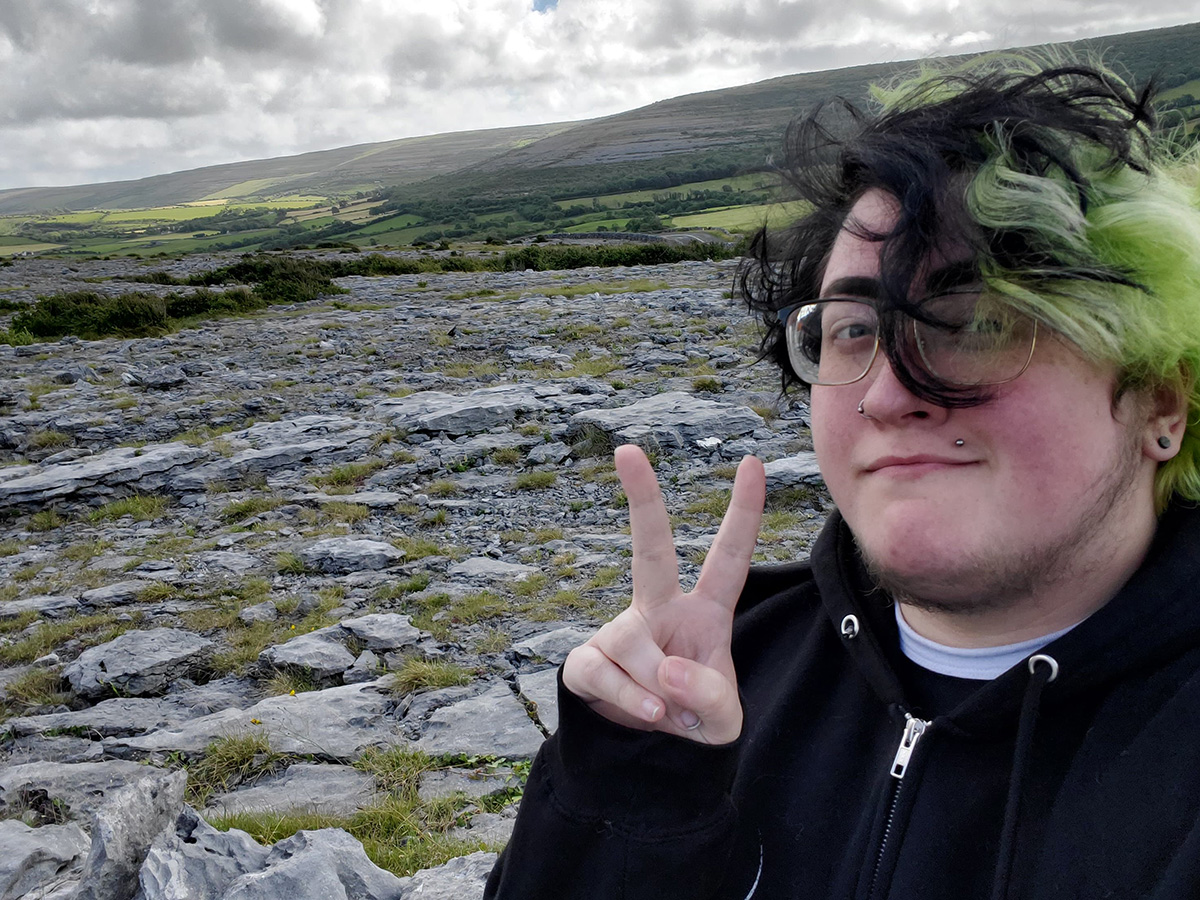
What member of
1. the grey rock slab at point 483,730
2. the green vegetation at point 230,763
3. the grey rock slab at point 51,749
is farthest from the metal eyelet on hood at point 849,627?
the grey rock slab at point 51,749

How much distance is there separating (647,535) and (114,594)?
261 inches

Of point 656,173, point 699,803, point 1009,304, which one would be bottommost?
point 699,803

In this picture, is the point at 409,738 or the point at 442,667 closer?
the point at 409,738

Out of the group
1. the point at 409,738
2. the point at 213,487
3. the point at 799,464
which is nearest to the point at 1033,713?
the point at 409,738

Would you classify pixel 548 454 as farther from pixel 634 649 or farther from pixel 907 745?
pixel 907 745

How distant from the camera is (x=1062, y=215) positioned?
1.70 metres

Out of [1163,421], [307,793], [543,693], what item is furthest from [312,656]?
[1163,421]

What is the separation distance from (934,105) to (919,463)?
1.00 m

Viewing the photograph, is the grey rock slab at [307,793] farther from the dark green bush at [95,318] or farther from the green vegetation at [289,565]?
the dark green bush at [95,318]

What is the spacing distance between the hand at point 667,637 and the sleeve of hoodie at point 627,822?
0.19ft

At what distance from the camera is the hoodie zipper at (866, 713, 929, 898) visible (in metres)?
1.85

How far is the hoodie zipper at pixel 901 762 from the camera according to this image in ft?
6.07

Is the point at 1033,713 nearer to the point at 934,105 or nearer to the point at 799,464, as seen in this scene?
the point at 934,105

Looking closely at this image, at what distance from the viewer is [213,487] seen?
31.5 feet
